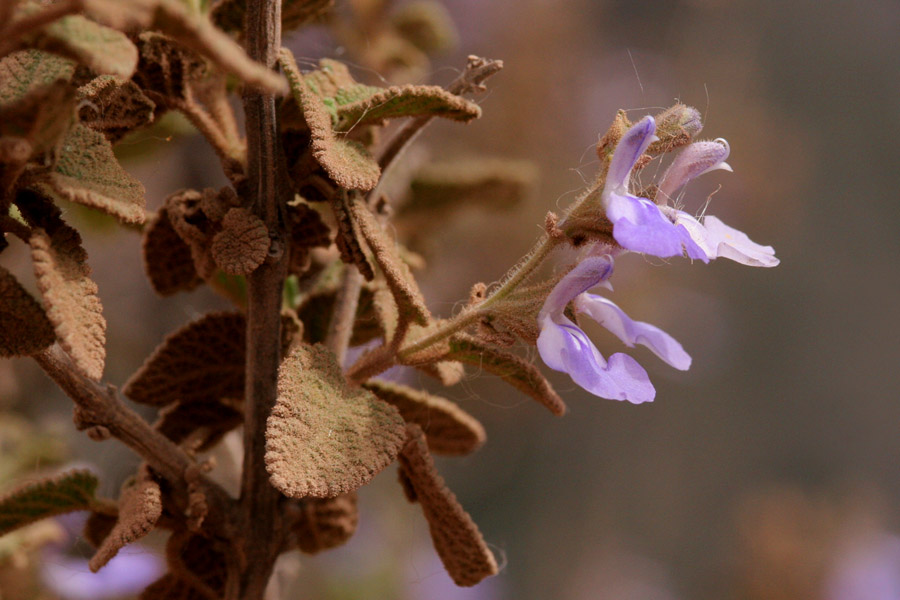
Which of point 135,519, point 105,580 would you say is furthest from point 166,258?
point 105,580

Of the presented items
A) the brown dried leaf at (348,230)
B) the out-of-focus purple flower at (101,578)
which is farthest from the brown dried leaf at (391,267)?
the out-of-focus purple flower at (101,578)

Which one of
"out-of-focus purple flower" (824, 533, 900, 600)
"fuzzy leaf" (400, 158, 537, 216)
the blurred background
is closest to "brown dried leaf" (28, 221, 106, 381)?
"fuzzy leaf" (400, 158, 537, 216)

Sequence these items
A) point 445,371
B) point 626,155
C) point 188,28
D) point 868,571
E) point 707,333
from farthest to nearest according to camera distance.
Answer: point 707,333
point 868,571
point 445,371
point 626,155
point 188,28

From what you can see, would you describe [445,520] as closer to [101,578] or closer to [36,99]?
[36,99]

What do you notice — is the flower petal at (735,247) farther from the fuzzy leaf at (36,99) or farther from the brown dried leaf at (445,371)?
the fuzzy leaf at (36,99)

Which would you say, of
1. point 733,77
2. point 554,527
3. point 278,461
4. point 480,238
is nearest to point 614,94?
point 733,77

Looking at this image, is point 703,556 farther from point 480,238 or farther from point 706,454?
point 480,238
